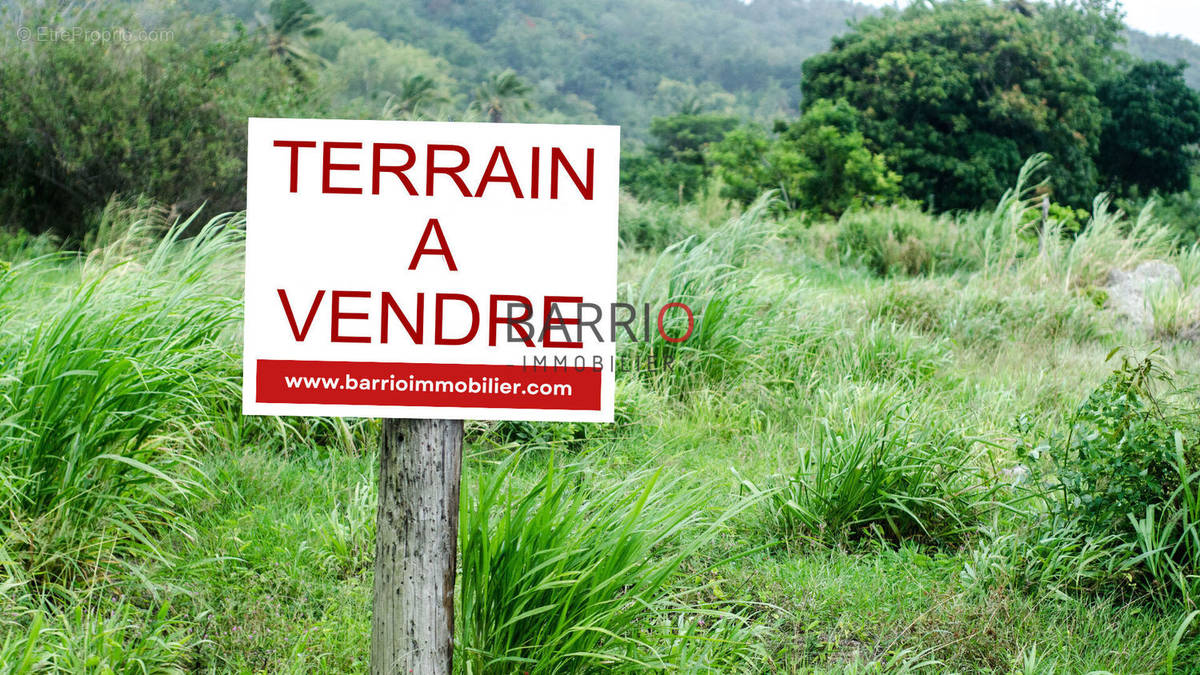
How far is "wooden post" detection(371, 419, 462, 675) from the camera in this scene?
Result: 207 centimetres

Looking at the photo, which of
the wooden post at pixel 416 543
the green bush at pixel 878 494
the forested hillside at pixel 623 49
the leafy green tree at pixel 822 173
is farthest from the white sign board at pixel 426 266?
the forested hillside at pixel 623 49

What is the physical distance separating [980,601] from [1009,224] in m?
7.89

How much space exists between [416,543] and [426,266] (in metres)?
0.66

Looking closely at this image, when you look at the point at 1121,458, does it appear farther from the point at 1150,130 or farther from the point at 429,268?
the point at 1150,130

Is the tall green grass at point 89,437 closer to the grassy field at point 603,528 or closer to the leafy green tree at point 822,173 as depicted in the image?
the grassy field at point 603,528

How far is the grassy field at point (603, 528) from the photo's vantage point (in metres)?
2.39

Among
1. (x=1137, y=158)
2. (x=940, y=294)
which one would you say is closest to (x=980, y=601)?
(x=940, y=294)

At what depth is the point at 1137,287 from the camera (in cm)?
860

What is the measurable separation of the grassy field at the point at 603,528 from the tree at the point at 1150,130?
1294 inches

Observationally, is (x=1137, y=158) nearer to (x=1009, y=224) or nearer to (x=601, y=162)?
(x=1009, y=224)

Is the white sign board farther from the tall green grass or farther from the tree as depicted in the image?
the tree

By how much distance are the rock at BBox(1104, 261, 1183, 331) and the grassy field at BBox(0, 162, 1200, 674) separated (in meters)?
3.71

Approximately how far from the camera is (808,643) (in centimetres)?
271

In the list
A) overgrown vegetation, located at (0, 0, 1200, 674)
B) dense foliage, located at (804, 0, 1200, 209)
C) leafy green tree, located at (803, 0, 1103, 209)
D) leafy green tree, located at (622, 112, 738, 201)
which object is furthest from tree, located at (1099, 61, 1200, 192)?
overgrown vegetation, located at (0, 0, 1200, 674)
